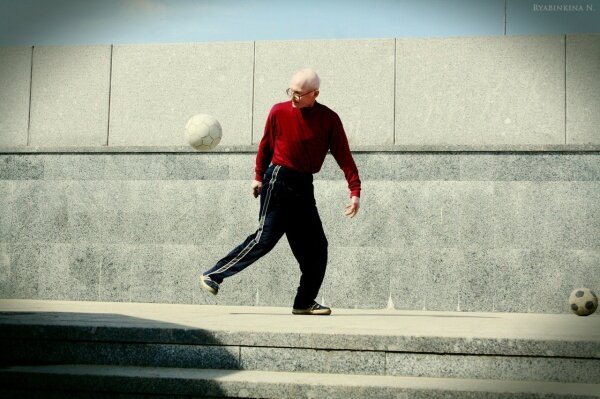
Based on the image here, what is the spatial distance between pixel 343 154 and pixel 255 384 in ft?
10.0

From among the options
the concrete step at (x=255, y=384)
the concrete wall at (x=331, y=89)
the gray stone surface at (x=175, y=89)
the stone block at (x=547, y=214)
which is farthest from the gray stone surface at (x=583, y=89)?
the concrete step at (x=255, y=384)

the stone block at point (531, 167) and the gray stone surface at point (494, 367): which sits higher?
the stone block at point (531, 167)

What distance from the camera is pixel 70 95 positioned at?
11.3 meters

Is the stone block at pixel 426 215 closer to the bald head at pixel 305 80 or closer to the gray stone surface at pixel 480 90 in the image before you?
the gray stone surface at pixel 480 90

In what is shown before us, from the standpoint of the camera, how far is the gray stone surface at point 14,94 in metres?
11.3

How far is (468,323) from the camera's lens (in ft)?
23.1

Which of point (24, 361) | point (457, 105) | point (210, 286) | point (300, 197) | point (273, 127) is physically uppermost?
point (457, 105)

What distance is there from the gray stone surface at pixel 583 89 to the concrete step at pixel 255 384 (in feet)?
17.5

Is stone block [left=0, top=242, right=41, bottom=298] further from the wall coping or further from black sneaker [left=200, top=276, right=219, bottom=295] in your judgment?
black sneaker [left=200, top=276, right=219, bottom=295]

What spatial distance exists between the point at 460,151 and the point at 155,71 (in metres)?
3.87

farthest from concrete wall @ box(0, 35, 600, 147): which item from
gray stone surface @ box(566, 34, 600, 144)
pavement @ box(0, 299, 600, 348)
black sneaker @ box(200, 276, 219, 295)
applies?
black sneaker @ box(200, 276, 219, 295)

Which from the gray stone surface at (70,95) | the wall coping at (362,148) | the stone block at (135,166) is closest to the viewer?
the wall coping at (362,148)

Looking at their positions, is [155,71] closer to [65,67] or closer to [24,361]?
[65,67]

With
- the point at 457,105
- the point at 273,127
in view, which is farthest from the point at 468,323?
the point at 457,105
